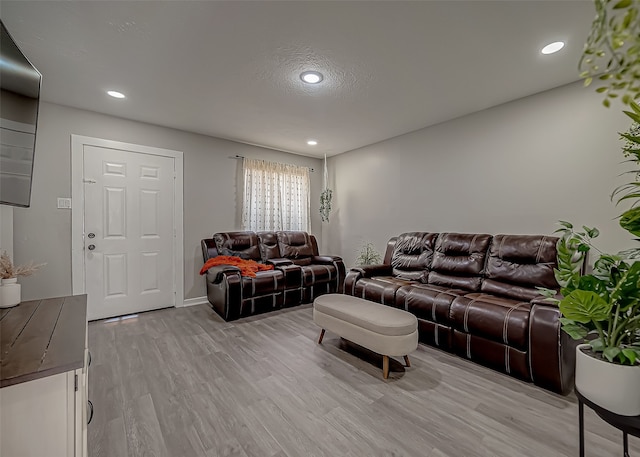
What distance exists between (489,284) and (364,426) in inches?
75.6

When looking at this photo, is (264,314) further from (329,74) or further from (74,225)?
(329,74)

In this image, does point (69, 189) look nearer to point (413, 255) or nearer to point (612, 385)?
point (413, 255)

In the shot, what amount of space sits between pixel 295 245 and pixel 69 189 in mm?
2949

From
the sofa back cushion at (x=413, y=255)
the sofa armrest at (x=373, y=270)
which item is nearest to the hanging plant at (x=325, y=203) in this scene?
the sofa back cushion at (x=413, y=255)

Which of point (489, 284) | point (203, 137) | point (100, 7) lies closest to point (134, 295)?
point (203, 137)

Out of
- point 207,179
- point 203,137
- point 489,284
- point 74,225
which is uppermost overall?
point 203,137

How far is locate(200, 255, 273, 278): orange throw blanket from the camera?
3605mm

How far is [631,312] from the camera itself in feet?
3.53

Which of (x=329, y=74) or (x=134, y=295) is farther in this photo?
(x=134, y=295)

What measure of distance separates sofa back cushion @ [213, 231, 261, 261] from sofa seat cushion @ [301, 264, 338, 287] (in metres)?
0.81

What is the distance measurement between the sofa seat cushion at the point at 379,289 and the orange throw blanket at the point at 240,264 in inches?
50.8

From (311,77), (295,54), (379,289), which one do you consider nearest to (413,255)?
(379,289)

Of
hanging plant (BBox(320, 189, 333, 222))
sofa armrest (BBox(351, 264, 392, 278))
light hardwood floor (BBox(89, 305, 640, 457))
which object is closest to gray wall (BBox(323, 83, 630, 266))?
hanging plant (BBox(320, 189, 333, 222))

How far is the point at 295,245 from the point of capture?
474 cm
